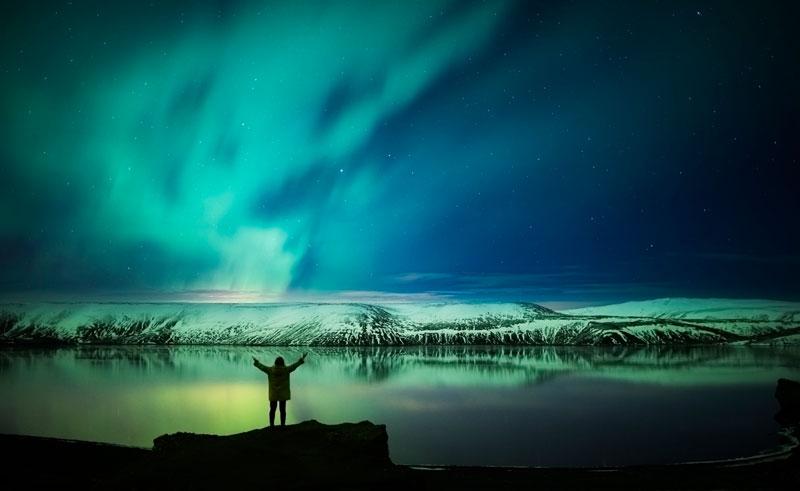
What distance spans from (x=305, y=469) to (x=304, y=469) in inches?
1.0

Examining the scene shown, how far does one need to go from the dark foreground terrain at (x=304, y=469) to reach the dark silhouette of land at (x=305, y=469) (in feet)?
0.09

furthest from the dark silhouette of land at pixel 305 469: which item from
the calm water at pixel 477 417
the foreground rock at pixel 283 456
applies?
the calm water at pixel 477 417

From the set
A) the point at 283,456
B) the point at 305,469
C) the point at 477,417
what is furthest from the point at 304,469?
the point at 477,417

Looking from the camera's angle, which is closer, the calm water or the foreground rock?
the foreground rock

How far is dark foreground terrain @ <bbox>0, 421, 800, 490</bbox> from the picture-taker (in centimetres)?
1354

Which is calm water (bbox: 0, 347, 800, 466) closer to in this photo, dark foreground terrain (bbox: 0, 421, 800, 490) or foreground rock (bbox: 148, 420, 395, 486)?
dark foreground terrain (bbox: 0, 421, 800, 490)

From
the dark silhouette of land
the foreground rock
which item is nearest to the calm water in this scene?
the dark silhouette of land

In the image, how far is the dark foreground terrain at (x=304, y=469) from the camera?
533 inches

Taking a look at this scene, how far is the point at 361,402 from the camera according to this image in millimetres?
64375

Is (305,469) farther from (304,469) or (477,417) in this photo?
(477,417)

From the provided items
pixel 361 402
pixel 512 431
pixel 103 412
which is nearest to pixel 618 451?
pixel 512 431

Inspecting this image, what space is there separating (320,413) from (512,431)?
68.0 ft

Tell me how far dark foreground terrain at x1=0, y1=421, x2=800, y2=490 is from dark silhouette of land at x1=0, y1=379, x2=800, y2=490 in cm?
3

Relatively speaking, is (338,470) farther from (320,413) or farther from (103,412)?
(103,412)
